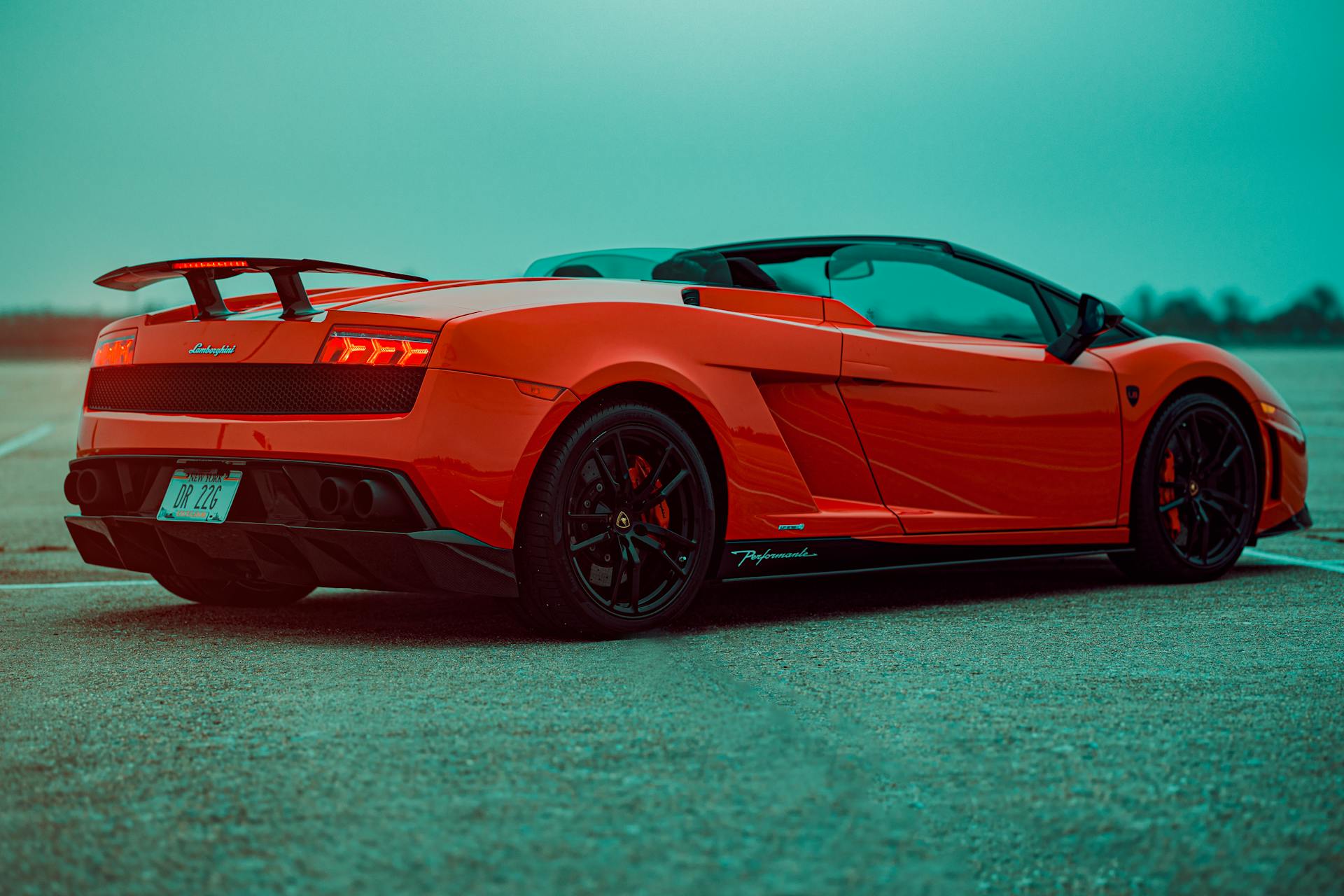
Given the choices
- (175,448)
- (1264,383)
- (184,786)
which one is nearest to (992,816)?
(184,786)

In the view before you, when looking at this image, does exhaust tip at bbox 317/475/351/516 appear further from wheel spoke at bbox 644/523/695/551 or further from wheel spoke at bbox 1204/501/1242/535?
wheel spoke at bbox 1204/501/1242/535

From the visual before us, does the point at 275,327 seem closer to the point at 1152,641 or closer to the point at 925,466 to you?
the point at 925,466

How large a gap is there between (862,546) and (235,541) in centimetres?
197

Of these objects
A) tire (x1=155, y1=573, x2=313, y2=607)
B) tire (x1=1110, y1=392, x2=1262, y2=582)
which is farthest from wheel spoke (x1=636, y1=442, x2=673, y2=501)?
tire (x1=1110, y1=392, x2=1262, y2=582)

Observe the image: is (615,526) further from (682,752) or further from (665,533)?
(682,752)

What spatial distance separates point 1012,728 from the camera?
10.0ft

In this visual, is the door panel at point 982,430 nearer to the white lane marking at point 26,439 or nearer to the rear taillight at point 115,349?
the rear taillight at point 115,349

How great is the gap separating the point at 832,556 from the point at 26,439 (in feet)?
53.2

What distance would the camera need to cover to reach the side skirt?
4.46m

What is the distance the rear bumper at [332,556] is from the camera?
12.6 ft

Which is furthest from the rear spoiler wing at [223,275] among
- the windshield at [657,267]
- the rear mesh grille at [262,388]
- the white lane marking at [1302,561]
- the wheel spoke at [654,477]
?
the white lane marking at [1302,561]

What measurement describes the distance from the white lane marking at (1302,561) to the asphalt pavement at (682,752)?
1.30 m

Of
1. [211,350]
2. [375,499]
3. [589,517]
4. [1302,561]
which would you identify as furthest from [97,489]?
[1302,561]

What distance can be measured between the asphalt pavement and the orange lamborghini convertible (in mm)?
271
